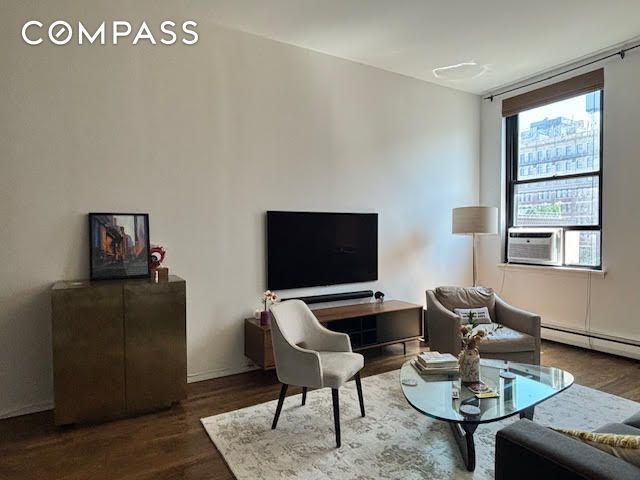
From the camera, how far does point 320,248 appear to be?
165 inches

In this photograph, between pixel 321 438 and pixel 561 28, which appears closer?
pixel 321 438

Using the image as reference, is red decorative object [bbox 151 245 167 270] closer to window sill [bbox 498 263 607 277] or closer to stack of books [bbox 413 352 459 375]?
stack of books [bbox 413 352 459 375]

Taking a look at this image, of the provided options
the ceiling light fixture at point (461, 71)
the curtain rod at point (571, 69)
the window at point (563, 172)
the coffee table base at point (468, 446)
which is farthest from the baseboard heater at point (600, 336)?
the ceiling light fixture at point (461, 71)

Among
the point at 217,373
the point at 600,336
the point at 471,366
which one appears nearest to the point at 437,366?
the point at 471,366

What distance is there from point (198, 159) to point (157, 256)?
0.91 m

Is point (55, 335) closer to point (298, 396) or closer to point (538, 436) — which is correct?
point (298, 396)

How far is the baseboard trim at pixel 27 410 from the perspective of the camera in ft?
9.56

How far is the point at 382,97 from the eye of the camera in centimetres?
463

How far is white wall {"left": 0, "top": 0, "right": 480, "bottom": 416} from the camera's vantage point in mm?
2949

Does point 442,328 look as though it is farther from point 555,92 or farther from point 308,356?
point 555,92

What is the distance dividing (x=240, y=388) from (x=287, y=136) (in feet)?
7.71

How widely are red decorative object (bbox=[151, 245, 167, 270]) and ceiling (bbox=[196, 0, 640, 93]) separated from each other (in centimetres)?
199

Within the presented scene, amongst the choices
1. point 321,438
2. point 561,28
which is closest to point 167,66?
point 321,438

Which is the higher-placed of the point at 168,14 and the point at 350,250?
→ the point at 168,14
